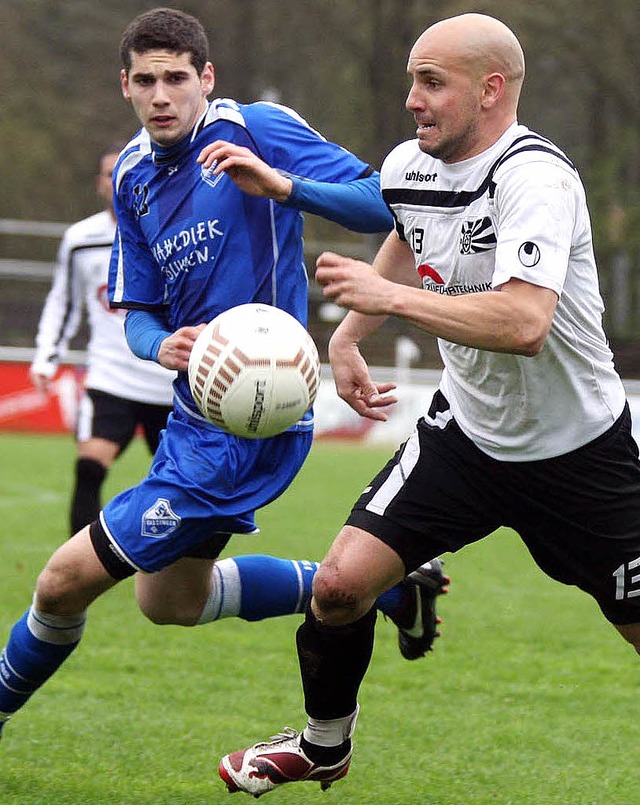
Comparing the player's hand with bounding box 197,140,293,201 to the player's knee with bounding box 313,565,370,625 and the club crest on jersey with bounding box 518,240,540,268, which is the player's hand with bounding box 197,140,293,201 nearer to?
the club crest on jersey with bounding box 518,240,540,268

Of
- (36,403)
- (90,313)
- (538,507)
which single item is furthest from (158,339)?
(36,403)

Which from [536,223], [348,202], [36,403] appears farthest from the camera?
[36,403]

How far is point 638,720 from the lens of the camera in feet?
16.3

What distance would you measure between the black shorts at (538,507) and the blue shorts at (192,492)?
47 centimetres

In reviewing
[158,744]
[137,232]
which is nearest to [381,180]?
[137,232]

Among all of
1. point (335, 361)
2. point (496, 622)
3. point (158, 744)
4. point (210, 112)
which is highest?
point (210, 112)

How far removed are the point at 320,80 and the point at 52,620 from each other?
26047 millimetres

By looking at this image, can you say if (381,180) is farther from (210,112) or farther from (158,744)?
(158,744)

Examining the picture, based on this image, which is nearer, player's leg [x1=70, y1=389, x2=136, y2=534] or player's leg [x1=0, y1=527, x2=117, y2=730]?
player's leg [x1=0, y1=527, x2=117, y2=730]

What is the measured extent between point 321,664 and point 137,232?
1.46m

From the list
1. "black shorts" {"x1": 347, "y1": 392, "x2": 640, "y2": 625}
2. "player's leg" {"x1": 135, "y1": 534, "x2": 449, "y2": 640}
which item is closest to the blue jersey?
"player's leg" {"x1": 135, "y1": 534, "x2": 449, "y2": 640}

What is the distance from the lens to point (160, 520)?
4102mm

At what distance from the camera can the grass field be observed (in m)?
4.20

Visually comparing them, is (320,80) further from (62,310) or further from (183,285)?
(183,285)
